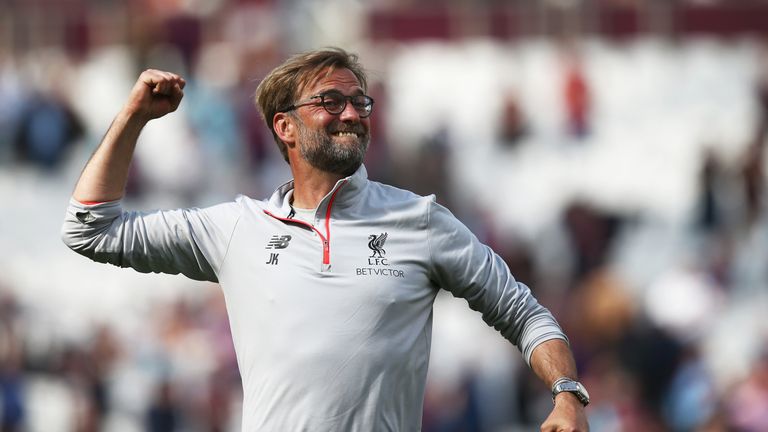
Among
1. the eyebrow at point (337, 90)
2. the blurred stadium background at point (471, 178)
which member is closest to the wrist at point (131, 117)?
the eyebrow at point (337, 90)

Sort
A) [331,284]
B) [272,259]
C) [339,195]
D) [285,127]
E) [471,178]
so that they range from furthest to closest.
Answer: [471,178] < [285,127] < [339,195] < [272,259] < [331,284]

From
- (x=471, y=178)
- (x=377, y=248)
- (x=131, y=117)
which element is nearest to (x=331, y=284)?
Answer: (x=377, y=248)

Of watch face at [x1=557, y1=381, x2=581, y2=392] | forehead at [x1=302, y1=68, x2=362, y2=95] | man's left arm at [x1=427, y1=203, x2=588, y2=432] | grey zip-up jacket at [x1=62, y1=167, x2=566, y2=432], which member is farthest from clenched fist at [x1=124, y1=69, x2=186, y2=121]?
watch face at [x1=557, y1=381, x2=581, y2=392]

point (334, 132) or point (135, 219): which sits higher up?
point (334, 132)

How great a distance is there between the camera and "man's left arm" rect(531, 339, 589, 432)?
4.66 meters

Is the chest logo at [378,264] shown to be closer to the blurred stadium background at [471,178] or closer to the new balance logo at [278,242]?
the new balance logo at [278,242]

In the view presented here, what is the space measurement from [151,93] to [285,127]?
526 millimetres

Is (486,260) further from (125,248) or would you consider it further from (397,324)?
(125,248)

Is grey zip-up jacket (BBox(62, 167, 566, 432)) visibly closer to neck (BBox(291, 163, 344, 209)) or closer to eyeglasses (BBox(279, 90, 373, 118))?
neck (BBox(291, 163, 344, 209))

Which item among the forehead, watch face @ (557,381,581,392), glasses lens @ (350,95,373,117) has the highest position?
the forehead

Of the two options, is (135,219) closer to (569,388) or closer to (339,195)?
(339,195)

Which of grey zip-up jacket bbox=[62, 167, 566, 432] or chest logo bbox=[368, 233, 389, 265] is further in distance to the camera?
chest logo bbox=[368, 233, 389, 265]

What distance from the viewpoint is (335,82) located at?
529 centimetres

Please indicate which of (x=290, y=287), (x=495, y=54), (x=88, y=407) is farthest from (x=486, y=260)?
(x=495, y=54)
